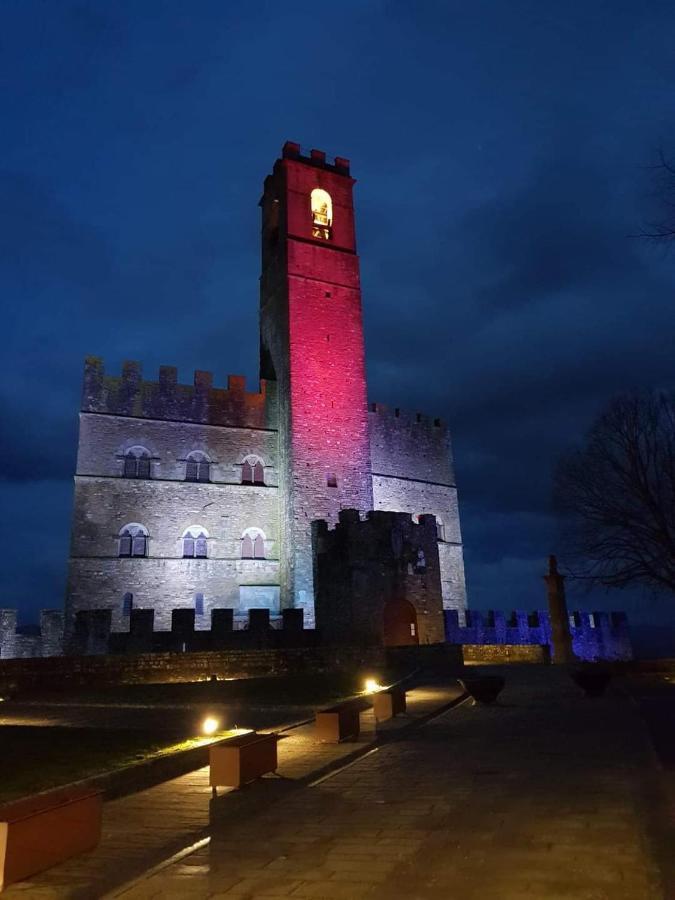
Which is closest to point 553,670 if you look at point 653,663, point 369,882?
point 653,663

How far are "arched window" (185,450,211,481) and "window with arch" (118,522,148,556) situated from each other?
9.24 ft

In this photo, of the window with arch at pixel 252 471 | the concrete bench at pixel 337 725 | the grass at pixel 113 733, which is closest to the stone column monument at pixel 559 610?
the grass at pixel 113 733

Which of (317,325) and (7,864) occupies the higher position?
(317,325)

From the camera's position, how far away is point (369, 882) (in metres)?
3.76

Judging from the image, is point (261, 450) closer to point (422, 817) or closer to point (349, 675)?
point (349, 675)

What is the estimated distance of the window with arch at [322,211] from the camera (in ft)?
101

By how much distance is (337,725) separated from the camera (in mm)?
8234

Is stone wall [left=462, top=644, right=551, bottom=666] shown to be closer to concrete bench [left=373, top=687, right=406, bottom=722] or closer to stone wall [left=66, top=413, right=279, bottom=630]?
stone wall [left=66, top=413, right=279, bottom=630]

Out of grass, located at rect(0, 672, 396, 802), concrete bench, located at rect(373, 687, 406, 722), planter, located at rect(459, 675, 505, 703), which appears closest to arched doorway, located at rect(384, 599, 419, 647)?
grass, located at rect(0, 672, 396, 802)

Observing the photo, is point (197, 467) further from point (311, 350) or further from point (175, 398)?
point (311, 350)

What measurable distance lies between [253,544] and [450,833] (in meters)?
23.1

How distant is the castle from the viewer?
82.6 ft

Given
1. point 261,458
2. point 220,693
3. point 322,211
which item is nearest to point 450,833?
point 220,693

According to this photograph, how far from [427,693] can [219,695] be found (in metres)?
4.61
